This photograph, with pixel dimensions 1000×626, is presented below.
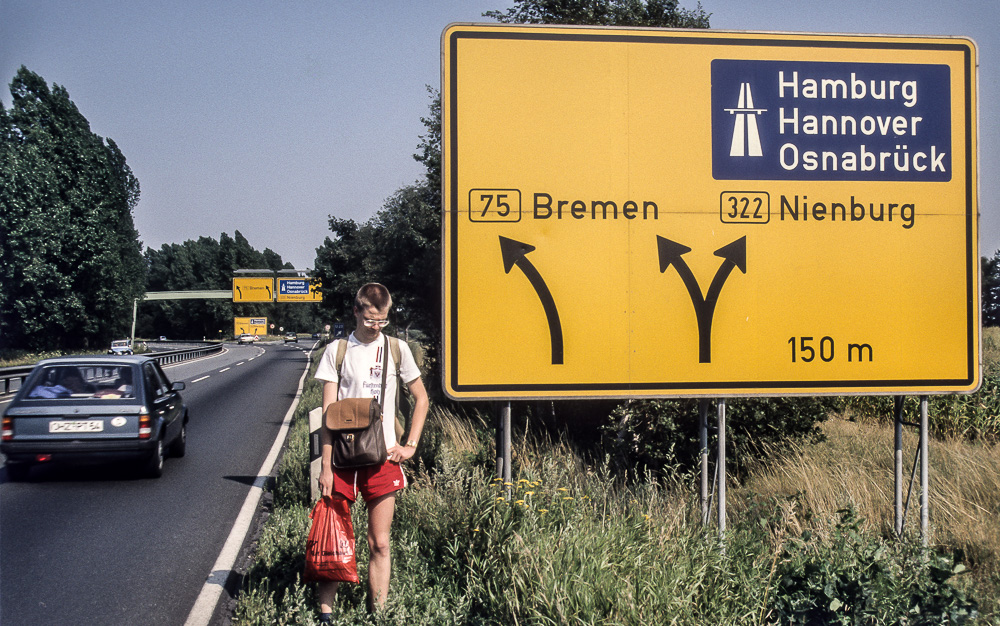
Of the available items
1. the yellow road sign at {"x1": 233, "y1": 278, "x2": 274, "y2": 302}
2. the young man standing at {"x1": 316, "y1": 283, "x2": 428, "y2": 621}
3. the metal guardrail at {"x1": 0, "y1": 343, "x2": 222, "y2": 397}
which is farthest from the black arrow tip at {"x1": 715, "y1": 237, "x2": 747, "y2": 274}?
the yellow road sign at {"x1": 233, "y1": 278, "x2": 274, "y2": 302}

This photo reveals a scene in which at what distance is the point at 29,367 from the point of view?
83.5ft

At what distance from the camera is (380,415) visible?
4.04 metres

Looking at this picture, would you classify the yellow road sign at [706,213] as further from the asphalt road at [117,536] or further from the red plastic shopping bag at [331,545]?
the asphalt road at [117,536]

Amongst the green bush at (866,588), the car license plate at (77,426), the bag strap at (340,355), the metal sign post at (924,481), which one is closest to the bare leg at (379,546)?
the bag strap at (340,355)

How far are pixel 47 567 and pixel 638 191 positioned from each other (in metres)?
5.08

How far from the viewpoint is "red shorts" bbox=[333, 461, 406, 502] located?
4.04 meters

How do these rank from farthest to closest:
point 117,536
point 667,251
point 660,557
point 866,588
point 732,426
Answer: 1. point 732,426
2. point 117,536
3. point 667,251
4. point 660,557
5. point 866,588

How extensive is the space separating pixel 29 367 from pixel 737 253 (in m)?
26.7

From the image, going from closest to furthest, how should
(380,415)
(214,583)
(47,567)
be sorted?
(380,415)
(214,583)
(47,567)

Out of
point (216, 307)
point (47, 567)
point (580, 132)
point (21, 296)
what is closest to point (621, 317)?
point (580, 132)

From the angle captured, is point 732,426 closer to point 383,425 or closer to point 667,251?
point 667,251

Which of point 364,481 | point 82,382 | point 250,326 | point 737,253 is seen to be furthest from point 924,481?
point 250,326

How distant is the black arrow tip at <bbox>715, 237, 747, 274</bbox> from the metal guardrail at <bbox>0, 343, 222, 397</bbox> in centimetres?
891

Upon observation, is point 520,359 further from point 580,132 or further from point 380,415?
point 580,132
